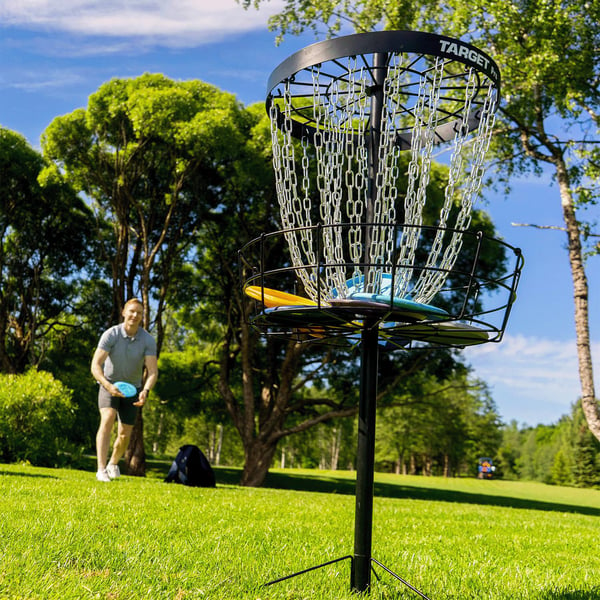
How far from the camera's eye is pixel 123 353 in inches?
297

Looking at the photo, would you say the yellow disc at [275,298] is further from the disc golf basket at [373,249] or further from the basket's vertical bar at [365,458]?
the basket's vertical bar at [365,458]

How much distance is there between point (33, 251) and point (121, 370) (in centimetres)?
1543

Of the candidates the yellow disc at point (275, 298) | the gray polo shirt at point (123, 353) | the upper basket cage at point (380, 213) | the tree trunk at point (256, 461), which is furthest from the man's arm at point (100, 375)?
the tree trunk at point (256, 461)

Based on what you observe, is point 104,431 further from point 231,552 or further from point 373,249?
point 373,249

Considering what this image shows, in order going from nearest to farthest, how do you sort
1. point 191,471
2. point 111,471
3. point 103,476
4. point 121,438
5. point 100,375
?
point 100,375
point 103,476
point 121,438
point 111,471
point 191,471

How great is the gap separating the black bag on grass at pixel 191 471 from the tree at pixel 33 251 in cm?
1210

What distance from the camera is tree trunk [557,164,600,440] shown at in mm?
13305

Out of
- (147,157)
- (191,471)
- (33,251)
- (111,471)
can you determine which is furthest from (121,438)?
(33,251)

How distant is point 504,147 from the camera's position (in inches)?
676

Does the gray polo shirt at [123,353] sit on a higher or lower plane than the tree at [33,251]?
lower

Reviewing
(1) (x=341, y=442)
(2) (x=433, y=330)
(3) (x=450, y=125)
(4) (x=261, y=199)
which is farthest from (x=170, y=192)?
(1) (x=341, y=442)

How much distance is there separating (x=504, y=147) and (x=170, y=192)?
9.79 meters

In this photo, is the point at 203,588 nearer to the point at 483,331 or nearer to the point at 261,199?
the point at 483,331

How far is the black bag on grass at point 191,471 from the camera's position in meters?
8.84
